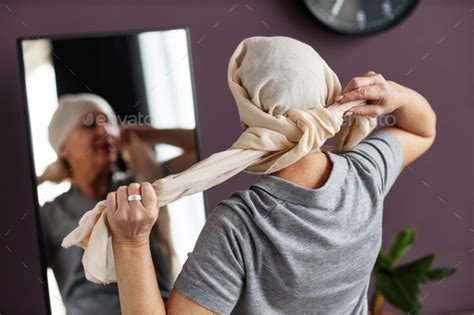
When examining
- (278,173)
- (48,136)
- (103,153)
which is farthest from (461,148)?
(278,173)

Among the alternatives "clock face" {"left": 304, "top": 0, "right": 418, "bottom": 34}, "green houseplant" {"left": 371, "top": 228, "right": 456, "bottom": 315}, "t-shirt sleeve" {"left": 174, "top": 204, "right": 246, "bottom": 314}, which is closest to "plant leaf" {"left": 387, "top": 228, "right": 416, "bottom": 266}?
"green houseplant" {"left": 371, "top": 228, "right": 456, "bottom": 315}

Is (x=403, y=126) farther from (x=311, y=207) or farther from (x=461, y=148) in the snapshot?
(x=461, y=148)

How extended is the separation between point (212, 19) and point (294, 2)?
1.11 ft

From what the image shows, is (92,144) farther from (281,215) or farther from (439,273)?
(281,215)

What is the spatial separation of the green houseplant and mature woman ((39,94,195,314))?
78cm

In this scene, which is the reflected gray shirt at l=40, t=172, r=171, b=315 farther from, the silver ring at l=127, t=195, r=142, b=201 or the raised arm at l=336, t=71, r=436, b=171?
the silver ring at l=127, t=195, r=142, b=201

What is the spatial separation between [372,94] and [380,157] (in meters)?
0.14

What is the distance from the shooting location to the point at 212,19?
9.11ft

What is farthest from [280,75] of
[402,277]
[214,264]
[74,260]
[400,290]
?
[74,260]

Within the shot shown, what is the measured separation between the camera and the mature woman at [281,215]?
46.0 inches

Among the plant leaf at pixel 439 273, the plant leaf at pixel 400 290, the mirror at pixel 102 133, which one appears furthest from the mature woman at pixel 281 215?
the mirror at pixel 102 133

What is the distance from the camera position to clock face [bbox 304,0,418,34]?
2801mm

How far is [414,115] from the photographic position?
1491 millimetres

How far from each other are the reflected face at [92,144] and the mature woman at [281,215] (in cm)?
132
